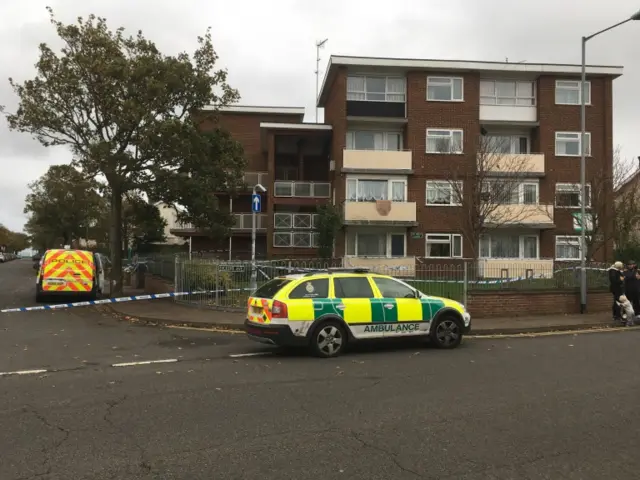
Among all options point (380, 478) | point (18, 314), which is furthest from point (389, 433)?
Answer: point (18, 314)

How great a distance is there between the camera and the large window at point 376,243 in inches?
1147

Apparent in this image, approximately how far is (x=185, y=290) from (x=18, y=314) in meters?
4.72

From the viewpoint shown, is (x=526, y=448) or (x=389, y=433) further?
(x=389, y=433)

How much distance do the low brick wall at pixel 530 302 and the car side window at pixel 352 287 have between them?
584 cm

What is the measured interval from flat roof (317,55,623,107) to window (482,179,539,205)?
5.85 meters

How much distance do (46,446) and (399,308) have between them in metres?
6.40

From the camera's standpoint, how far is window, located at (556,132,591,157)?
1171 inches

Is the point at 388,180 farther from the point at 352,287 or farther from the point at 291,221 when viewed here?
the point at 352,287

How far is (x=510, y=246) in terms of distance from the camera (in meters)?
29.6

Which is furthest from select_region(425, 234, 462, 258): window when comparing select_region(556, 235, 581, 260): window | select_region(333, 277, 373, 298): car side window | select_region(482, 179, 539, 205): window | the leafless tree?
select_region(333, 277, 373, 298): car side window

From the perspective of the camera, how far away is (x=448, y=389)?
22.7ft

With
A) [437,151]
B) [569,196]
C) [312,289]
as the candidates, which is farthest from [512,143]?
[312,289]

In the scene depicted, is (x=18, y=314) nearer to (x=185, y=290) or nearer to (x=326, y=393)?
(x=185, y=290)

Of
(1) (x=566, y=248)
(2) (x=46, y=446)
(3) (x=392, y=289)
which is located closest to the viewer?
(2) (x=46, y=446)
